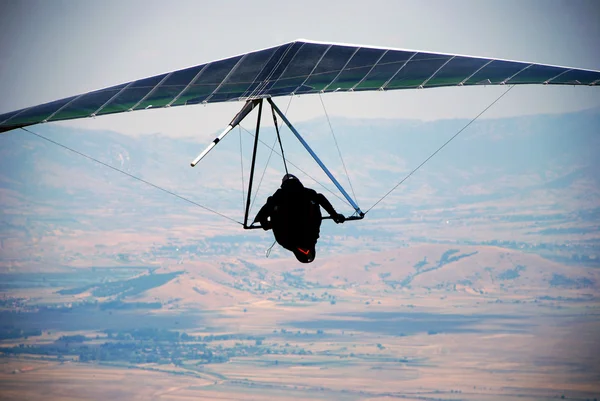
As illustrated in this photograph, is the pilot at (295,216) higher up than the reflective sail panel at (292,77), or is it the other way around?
the reflective sail panel at (292,77)

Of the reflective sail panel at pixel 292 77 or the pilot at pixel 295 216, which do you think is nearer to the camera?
the pilot at pixel 295 216

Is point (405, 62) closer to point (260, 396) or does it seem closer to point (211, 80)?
point (211, 80)

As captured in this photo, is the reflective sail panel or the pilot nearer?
the pilot

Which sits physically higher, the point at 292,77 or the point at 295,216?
the point at 292,77

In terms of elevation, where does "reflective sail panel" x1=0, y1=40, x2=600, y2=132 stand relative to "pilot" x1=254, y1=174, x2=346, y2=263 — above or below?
above

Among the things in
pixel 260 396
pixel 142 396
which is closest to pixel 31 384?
pixel 142 396
